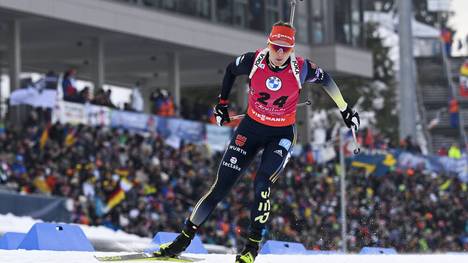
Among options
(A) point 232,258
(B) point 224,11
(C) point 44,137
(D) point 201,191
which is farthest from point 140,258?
(B) point 224,11

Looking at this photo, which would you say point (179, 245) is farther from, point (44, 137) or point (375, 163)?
point (375, 163)

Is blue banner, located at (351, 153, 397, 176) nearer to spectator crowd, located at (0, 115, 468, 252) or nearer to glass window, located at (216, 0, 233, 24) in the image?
spectator crowd, located at (0, 115, 468, 252)

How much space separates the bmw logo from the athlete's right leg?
17.8 inches

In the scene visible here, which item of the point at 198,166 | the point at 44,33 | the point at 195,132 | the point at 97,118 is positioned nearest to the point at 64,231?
the point at 97,118

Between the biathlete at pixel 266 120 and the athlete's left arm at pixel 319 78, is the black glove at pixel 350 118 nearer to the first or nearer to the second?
the athlete's left arm at pixel 319 78

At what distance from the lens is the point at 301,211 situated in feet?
102

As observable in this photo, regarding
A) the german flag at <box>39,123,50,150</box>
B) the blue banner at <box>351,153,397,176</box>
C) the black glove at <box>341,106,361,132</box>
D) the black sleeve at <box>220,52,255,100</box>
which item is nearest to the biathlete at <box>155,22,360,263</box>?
the black sleeve at <box>220,52,255,100</box>

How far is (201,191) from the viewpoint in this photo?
28656 mm

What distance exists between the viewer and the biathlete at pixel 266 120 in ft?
35.9

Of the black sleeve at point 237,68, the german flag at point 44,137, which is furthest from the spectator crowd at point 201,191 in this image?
the black sleeve at point 237,68

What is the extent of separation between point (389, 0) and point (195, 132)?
68.3 m

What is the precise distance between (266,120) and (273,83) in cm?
35

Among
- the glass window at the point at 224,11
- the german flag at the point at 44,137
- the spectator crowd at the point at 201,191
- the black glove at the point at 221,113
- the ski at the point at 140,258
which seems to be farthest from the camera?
the glass window at the point at 224,11

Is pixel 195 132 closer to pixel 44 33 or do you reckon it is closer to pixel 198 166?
pixel 198 166
